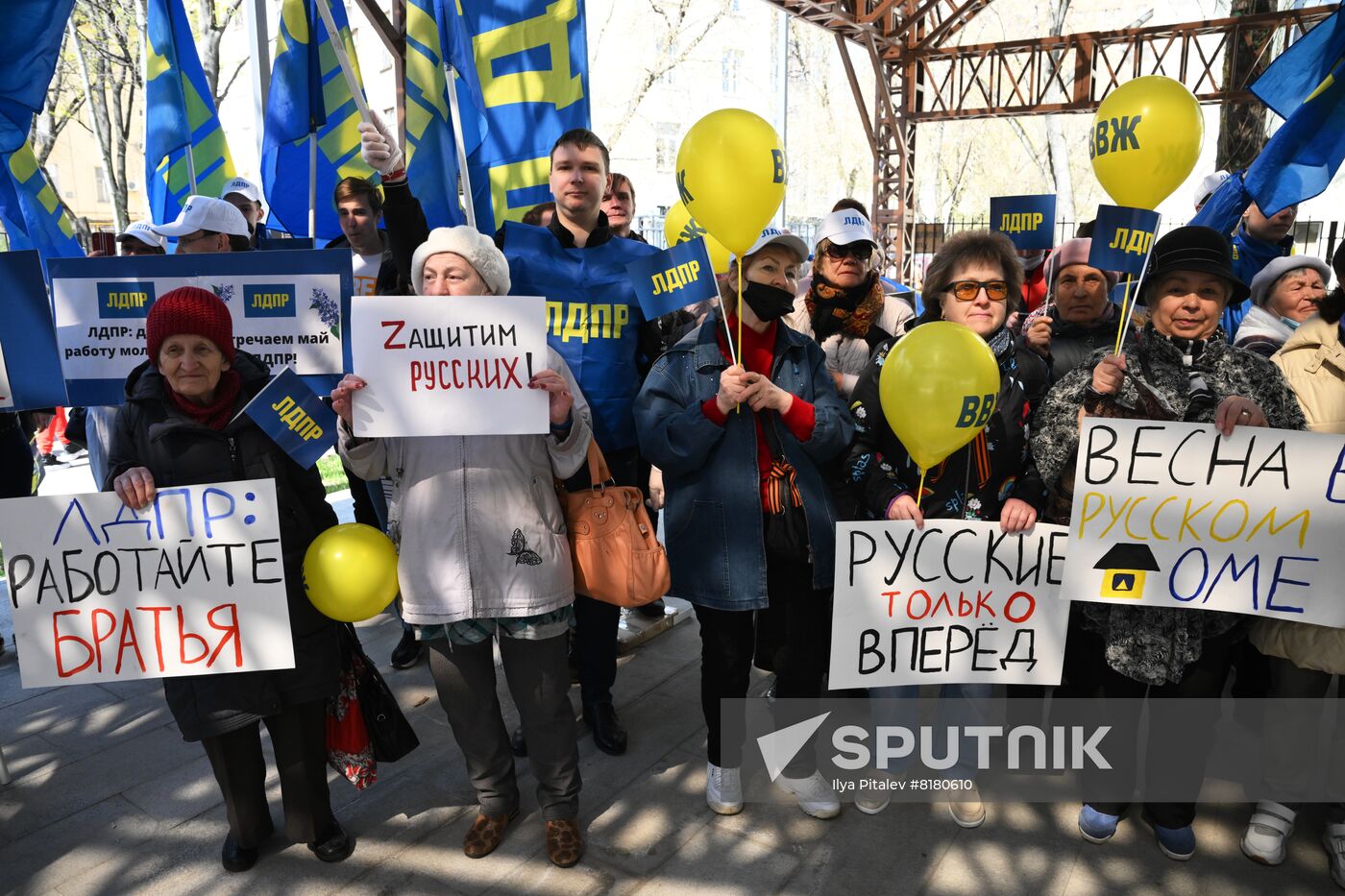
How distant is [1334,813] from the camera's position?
2.94 meters

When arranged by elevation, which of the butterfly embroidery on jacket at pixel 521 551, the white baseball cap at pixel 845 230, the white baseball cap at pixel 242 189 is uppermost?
the white baseball cap at pixel 242 189

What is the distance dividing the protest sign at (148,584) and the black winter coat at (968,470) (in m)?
1.84

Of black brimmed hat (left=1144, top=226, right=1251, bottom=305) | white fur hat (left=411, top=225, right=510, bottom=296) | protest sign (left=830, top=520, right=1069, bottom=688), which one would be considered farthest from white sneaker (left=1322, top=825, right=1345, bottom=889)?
white fur hat (left=411, top=225, right=510, bottom=296)

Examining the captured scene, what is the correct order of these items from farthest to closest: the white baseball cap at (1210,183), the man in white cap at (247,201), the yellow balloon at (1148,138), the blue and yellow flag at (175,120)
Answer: the blue and yellow flag at (175,120)
the man in white cap at (247,201)
the white baseball cap at (1210,183)
the yellow balloon at (1148,138)

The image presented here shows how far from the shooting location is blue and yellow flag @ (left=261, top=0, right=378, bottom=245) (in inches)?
193

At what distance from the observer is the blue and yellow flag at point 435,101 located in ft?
14.0

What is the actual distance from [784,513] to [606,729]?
132 cm

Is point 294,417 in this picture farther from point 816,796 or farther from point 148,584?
point 816,796

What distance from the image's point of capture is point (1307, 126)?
3.38m

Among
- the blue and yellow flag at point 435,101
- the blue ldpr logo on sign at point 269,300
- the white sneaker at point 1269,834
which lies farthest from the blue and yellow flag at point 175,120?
the white sneaker at point 1269,834

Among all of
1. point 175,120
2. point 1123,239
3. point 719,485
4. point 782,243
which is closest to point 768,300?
point 782,243

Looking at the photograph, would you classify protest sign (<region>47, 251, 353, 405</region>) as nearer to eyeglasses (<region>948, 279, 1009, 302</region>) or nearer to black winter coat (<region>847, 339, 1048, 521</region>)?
black winter coat (<region>847, 339, 1048, 521</region>)

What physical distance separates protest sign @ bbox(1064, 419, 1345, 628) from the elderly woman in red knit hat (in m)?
2.36

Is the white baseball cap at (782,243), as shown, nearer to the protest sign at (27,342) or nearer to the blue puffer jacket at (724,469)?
the blue puffer jacket at (724,469)
